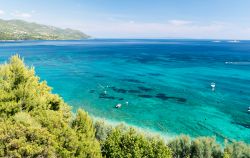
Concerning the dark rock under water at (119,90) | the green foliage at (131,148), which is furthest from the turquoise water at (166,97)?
the green foliage at (131,148)

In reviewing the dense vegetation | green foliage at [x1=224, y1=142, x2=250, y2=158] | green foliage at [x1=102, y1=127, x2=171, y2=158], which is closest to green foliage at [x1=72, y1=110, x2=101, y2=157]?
the dense vegetation

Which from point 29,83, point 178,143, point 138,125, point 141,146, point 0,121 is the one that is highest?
point 29,83

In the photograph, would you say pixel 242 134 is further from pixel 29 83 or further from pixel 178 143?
pixel 29 83

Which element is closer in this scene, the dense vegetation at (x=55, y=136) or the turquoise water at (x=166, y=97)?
the dense vegetation at (x=55, y=136)

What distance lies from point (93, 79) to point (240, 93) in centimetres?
5463

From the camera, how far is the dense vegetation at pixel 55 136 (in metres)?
25.9

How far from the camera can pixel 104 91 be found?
83.0 metres

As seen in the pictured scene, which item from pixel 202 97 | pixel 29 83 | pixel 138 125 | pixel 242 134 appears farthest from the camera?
pixel 202 97

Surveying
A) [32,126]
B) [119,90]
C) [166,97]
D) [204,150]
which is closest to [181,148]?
[204,150]

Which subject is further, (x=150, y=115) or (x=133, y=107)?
(x=133, y=107)

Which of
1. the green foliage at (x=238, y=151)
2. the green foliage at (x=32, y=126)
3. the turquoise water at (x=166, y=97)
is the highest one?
the green foliage at (x=32, y=126)

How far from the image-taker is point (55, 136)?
2766 centimetres

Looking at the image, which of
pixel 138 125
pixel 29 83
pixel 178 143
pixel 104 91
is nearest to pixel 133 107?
pixel 138 125

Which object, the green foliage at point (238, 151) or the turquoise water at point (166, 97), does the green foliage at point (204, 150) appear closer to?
the green foliage at point (238, 151)
